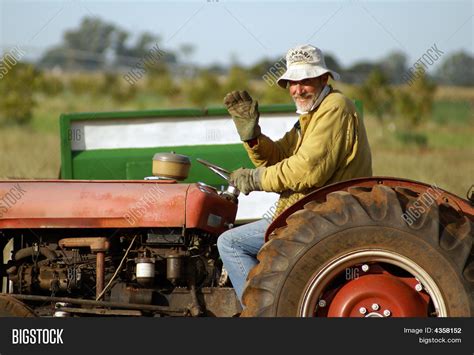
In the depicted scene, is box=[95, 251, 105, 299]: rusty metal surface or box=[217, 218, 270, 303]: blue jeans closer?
box=[217, 218, 270, 303]: blue jeans

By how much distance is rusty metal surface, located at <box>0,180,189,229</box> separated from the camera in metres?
5.77

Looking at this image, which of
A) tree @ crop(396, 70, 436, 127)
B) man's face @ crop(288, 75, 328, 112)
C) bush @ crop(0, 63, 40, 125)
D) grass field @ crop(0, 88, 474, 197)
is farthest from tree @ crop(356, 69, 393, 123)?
man's face @ crop(288, 75, 328, 112)

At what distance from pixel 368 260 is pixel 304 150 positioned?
2.58 ft

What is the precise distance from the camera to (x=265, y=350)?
4996mm

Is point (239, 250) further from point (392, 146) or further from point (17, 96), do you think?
point (17, 96)

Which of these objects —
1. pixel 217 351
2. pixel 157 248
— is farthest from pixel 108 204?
pixel 217 351

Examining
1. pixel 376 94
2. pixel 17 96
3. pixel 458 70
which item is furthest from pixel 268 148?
pixel 458 70

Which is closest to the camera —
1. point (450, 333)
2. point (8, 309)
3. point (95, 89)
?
point (450, 333)

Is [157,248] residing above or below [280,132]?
below

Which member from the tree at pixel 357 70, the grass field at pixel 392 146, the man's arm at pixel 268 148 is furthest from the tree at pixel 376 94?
the man's arm at pixel 268 148

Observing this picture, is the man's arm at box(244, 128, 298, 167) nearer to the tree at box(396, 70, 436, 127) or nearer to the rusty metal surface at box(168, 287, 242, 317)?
the rusty metal surface at box(168, 287, 242, 317)

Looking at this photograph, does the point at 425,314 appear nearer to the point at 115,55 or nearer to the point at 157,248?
the point at 157,248

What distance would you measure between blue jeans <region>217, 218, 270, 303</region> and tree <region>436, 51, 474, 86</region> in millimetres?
44869

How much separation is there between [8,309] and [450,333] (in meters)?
2.77
